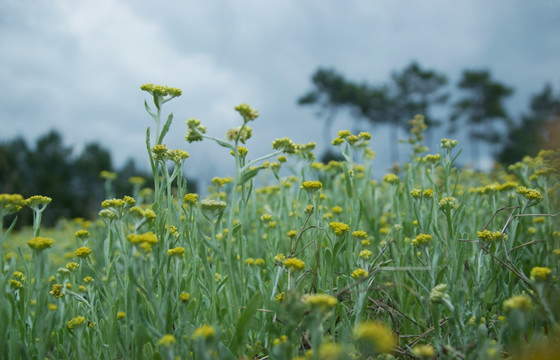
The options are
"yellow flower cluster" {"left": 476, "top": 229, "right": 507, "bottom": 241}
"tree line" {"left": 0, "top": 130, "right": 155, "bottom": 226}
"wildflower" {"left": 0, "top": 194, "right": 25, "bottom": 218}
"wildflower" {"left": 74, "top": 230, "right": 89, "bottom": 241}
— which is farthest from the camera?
"tree line" {"left": 0, "top": 130, "right": 155, "bottom": 226}

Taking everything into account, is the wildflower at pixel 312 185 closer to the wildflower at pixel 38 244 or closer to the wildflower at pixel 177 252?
the wildflower at pixel 177 252

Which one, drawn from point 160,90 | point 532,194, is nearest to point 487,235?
point 532,194

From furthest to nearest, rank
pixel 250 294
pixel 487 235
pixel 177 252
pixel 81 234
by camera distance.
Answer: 1. pixel 250 294
2. pixel 81 234
3. pixel 487 235
4. pixel 177 252

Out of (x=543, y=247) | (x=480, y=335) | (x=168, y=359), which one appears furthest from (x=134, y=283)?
(x=543, y=247)

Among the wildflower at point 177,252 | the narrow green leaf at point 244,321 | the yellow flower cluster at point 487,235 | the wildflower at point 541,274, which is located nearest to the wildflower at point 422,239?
the yellow flower cluster at point 487,235

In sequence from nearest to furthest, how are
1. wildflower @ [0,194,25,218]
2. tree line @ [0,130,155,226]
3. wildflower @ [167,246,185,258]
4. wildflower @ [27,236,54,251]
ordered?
wildflower @ [27,236,54,251]
wildflower @ [0,194,25,218]
wildflower @ [167,246,185,258]
tree line @ [0,130,155,226]

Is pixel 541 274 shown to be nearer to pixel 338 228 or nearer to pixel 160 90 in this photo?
pixel 338 228

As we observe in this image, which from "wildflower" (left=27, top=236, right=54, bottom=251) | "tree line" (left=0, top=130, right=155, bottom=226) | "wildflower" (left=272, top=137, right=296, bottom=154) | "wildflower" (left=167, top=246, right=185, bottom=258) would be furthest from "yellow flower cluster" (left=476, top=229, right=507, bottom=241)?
"tree line" (left=0, top=130, right=155, bottom=226)

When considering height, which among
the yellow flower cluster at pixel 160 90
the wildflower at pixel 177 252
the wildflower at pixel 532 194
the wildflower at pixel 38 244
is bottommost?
the wildflower at pixel 177 252

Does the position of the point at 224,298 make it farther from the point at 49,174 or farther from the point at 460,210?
the point at 49,174

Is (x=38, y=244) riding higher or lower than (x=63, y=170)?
lower

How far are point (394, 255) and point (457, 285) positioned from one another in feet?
1.73

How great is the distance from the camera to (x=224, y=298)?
5.70 ft

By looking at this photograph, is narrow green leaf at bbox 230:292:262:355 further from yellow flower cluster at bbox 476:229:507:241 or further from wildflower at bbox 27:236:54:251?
yellow flower cluster at bbox 476:229:507:241
